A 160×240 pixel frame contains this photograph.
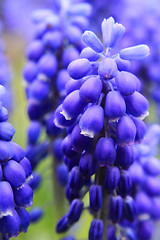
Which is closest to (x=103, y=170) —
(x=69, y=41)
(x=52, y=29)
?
(x=69, y=41)

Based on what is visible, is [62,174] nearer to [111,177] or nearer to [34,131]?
[34,131]

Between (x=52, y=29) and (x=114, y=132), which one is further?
(x=52, y=29)

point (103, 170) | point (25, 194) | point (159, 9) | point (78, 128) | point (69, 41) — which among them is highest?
point (159, 9)

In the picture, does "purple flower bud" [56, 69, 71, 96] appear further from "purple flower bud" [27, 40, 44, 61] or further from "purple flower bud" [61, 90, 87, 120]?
"purple flower bud" [61, 90, 87, 120]

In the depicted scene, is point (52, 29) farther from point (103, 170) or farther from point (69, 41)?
point (103, 170)

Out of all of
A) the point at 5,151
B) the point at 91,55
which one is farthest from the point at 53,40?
the point at 5,151

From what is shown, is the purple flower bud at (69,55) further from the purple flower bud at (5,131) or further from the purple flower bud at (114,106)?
the purple flower bud at (5,131)

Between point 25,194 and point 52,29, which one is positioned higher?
point 52,29

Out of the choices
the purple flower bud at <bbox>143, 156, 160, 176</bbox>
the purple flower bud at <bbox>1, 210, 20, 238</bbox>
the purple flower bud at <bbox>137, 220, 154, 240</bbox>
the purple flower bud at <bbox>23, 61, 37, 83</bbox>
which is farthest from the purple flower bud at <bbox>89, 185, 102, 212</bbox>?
the purple flower bud at <bbox>23, 61, 37, 83</bbox>
